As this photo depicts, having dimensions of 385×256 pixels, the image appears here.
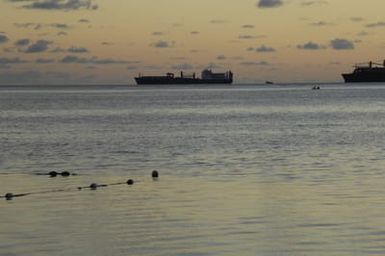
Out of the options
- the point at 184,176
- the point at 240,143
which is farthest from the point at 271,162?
the point at 240,143

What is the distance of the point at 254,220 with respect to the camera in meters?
24.8

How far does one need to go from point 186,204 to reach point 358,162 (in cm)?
1632

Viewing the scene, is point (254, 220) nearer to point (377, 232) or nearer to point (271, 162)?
point (377, 232)

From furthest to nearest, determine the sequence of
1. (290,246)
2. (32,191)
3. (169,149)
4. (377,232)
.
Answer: (169,149) < (32,191) < (377,232) < (290,246)

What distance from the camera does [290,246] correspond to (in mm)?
21125

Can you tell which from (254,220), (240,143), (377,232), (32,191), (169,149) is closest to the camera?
(377,232)

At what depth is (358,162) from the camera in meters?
42.6

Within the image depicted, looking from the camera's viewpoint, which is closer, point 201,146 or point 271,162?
point 271,162

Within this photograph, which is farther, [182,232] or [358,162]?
[358,162]

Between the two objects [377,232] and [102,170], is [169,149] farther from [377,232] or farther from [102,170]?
[377,232]

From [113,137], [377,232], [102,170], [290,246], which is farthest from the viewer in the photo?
[113,137]

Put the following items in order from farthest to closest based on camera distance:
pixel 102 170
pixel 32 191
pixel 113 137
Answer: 1. pixel 113 137
2. pixel 102 170
3. pixel 32 191

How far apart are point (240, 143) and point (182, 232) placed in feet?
118

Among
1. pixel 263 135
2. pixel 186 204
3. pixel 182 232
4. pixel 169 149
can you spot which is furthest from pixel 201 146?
pixel 182 232
